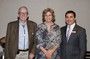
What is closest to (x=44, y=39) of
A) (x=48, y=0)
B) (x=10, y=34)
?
(x=10, y=34)

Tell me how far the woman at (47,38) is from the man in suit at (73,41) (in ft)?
0.54

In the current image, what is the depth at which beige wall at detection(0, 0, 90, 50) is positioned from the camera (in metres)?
5.08

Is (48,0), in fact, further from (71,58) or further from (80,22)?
(71,58)

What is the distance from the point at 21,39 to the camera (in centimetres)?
371

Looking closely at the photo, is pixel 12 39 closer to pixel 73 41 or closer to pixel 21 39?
pixel 21 39

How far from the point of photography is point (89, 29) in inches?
201

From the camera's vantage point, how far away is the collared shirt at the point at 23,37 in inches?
146

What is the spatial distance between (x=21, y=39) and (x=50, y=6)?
1.71m

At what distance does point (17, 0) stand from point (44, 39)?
6.59 ft

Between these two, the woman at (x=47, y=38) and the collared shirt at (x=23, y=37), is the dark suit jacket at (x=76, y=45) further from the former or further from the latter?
the collared shirt at (x=23, y=37)

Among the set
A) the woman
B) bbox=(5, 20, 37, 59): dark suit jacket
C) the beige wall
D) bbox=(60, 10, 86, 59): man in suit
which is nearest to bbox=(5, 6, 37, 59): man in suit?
bbox=(5, 20, 37, 59): dark suit jacket

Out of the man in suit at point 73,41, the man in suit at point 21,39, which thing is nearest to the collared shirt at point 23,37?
the man in suit at point 21,39

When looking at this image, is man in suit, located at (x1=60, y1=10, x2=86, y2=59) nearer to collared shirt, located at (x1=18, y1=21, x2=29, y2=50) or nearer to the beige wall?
collared shirt, located at (x1=18, y1=21, x2=29, y2=50)

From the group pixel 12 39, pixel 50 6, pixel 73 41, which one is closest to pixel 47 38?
pixel 73 41
